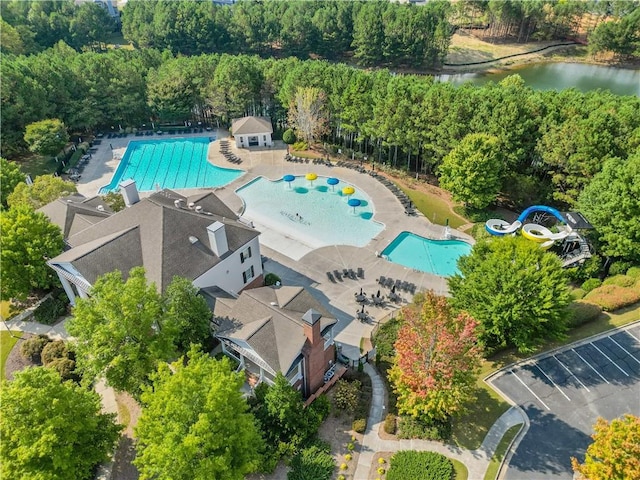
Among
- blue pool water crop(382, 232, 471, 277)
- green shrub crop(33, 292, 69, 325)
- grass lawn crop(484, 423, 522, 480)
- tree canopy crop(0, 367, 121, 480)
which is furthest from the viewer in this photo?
blue pool water crop(382, 232, 471, 277)

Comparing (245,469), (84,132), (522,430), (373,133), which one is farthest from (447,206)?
(84,132)

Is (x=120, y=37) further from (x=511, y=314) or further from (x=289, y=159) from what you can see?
(x=511, y=314)

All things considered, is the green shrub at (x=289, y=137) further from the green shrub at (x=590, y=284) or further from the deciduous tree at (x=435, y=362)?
the deciduous tree at (x=435, y=362)

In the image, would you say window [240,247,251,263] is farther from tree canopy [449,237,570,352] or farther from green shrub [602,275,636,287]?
green shrub [602,275,636,287]

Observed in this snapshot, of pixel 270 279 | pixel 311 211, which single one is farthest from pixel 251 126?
pixel 270 279

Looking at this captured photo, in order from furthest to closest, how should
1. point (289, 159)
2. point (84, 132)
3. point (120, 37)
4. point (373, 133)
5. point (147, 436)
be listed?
point (120, 37), point (84, 132), point (289, 159), point (373, 133), point (147, 436)

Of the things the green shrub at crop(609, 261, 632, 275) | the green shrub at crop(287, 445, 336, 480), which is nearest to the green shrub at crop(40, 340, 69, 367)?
the green shrub at crop(287, 445, 336, 480)

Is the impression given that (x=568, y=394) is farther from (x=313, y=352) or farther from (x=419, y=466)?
(x=313, y=352)
